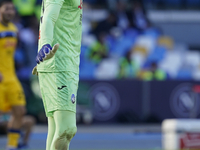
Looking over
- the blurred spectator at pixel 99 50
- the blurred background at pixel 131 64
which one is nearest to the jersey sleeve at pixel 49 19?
the blurred background at pixel 131 64

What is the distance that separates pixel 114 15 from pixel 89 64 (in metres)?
2.65

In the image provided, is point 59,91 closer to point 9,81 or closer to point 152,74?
point 9,81

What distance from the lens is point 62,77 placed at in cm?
410

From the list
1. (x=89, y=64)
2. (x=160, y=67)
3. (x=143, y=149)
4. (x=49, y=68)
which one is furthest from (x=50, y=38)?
(x=160, y=67)

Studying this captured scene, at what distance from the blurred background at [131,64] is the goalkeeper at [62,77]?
469 centimetres

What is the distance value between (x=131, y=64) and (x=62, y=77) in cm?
998

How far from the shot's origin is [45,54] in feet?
12.0

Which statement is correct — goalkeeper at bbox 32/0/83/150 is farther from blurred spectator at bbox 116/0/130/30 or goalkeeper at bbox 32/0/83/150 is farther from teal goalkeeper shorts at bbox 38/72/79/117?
blurred spectator at bbox 116/0/130/30

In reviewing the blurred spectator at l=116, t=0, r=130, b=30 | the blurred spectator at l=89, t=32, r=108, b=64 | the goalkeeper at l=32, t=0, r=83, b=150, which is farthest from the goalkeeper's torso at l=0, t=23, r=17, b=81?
the blurred spectator at l=116, t=0, r=130, b=30

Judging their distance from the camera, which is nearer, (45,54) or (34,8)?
(45,54)

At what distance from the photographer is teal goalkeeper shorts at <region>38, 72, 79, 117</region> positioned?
4.07m

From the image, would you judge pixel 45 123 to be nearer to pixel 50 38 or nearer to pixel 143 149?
pixel 143 149

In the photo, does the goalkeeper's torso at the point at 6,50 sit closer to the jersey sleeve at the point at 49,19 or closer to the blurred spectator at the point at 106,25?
the jersey sleeve at the point at 49,19

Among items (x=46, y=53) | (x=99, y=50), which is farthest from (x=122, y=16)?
(x=46, y=53)
